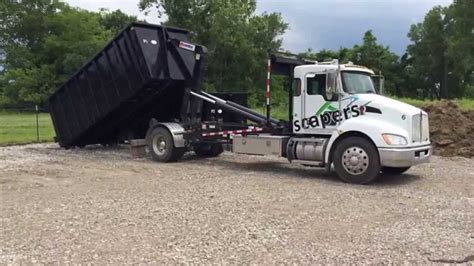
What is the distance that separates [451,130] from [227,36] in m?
25.6

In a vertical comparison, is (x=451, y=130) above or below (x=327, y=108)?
below

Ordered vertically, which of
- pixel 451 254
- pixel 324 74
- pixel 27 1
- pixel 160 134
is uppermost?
pixel 27 1

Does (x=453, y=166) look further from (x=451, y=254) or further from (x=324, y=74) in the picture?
(x=451, y=254)

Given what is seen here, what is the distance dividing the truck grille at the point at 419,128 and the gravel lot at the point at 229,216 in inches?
37.2

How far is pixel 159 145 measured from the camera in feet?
49.8

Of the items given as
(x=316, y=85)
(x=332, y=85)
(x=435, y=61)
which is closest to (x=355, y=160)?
(x=332, y=85)

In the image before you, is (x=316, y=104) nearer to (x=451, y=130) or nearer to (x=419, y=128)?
(x=419, y=128)

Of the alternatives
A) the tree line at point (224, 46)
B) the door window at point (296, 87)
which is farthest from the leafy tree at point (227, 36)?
the door window at point (296, 87)

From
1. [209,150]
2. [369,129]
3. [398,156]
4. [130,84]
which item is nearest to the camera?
[398,156]

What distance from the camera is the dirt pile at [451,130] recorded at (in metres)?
17.0

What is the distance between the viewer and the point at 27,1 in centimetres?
7169

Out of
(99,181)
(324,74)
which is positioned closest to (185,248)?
(99,181)

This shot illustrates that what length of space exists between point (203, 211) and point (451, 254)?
11.9ft

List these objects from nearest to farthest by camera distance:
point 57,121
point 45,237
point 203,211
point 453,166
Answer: point 45,237, point 203,211, point 453,166, point 57,121
